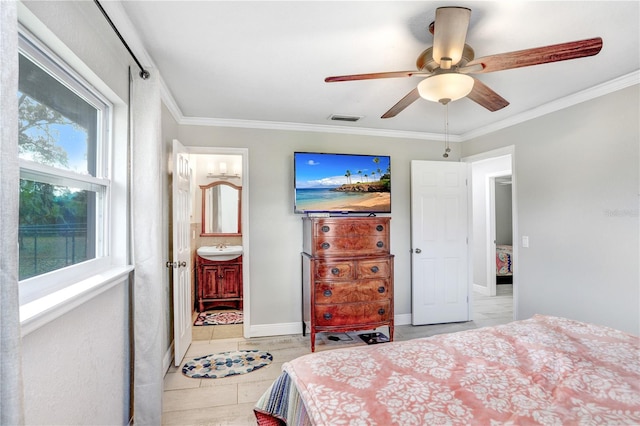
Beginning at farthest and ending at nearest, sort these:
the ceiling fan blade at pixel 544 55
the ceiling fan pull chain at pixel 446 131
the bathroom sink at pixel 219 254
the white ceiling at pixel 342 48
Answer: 1. the bathroom sink at pixel 219 254
2. the ceiling fan pull chain at pixel 446 131
3. the white ceiling at pixel 342 48
4. the ceiling fan blade at pixel 544 55

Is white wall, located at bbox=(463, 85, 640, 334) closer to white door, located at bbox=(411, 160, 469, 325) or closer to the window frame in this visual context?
white door, located at bbox=(411, 160, 469, 325)

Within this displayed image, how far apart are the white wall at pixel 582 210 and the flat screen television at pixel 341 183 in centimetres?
145

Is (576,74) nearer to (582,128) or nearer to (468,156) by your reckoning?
(582,128)

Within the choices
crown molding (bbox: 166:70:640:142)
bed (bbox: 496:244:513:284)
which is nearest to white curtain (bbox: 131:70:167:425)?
crown molding (bbox: 166:70:640:142)

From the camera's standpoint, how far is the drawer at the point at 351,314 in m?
3.24

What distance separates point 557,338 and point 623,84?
2.22 meters

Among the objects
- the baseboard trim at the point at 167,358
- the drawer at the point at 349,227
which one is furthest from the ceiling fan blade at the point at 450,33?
the baseboard trim at the point at 167,358

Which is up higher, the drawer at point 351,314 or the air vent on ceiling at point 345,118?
the air vent on ceiling at point 345,118

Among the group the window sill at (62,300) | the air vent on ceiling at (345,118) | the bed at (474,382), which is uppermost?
the air vent on ceiling at (345,118)

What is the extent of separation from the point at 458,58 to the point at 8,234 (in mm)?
1974

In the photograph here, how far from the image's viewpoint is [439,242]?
13.6 ft

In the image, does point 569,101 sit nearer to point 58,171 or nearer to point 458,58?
point 458,58

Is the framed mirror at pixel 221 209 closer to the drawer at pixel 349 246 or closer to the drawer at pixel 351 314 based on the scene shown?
the drawer at pixel 349 246

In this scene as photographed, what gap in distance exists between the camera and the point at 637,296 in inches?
98.5
